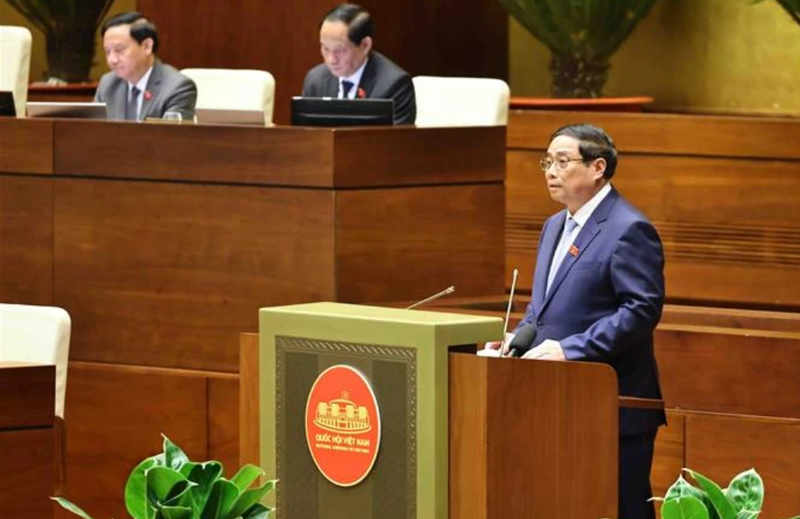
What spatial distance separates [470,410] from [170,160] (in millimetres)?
2279

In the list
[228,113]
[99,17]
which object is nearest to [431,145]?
[228,113]

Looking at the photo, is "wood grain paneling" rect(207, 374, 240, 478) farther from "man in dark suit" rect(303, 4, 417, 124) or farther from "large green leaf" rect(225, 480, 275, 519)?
"large green leaf" rect(225, 480, 275, 519)

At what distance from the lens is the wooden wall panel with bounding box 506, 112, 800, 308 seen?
739cm

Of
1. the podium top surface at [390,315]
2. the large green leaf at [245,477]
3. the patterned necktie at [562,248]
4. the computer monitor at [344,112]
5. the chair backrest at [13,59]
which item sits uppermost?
the chair backrest at [13,59]

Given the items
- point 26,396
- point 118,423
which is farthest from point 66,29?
point 26,396

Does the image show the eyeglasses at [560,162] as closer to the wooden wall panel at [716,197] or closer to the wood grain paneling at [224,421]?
the wood grain paneling at [224,421]

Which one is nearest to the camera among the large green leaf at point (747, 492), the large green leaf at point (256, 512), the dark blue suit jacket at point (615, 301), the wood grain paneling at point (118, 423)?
the large green leaf at point (747, 492)

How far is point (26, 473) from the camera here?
12.4ft

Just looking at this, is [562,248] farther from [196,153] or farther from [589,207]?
[196,153]

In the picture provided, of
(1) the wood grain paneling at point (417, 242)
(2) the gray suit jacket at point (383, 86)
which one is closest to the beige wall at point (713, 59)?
(2) the gray suit jacket at point (383, 86)

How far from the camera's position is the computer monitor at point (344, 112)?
568 cm

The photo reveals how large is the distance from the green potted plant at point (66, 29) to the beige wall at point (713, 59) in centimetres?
282

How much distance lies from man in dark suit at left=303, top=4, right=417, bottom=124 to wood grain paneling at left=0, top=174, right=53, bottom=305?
1.22 meters

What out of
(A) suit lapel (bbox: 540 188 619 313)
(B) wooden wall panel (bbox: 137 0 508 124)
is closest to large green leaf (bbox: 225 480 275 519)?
(A) suit lapel (bbox: 540 188 619 313)
